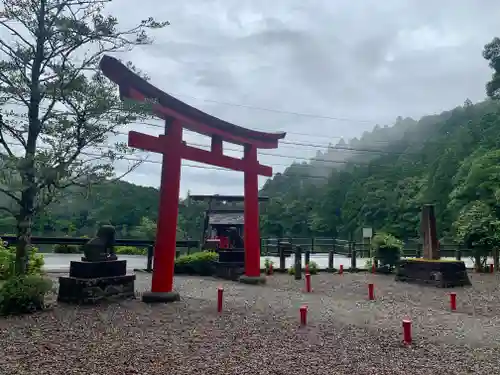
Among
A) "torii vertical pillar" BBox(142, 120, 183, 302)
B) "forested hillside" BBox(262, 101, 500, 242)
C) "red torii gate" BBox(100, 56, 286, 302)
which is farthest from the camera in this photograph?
"forested hillside" BBox(262, 101, 500, 242)

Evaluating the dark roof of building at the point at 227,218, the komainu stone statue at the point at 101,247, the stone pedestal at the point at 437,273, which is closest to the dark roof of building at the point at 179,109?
the komainu stone statue at the point at 101,247

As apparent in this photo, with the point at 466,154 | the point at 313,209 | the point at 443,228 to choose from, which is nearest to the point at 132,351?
the point at 443,228

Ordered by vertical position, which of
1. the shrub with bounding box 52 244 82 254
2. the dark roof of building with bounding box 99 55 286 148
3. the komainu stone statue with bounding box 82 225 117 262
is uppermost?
the dark roof of building with bounding box 99 55 286 148

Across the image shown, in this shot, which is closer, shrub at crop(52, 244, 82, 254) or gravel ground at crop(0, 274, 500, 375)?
gravel ground at crop(0, 274, 500, 375)

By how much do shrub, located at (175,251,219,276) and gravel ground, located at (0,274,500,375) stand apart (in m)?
4.73

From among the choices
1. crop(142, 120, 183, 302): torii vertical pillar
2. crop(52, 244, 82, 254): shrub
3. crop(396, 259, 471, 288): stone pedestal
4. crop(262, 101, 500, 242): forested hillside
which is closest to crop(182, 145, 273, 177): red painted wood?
crop(142, 120, 183, 302): torii vertical pillar

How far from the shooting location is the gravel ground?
4559 mm

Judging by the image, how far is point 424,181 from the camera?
3475cm

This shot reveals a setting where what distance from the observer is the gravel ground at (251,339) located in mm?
4559

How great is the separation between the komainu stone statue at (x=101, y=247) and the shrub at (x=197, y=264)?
5483mm

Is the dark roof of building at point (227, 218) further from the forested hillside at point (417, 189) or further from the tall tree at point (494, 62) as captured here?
the tall tree at point (494, 62)

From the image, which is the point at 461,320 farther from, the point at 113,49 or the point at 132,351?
the point at 113,49

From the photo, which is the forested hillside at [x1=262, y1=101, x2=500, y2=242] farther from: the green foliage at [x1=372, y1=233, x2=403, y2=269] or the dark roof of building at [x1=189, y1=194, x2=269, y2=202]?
the dark roof of building at [x1=189, y1=194, x2=269, y2=202]

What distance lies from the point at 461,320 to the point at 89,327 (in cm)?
639
